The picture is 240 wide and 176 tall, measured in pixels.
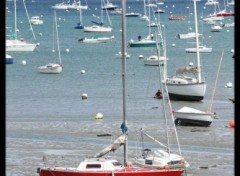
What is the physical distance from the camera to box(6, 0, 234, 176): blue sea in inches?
1137

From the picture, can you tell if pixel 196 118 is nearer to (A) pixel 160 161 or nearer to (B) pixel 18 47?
(A) pixel 160 161

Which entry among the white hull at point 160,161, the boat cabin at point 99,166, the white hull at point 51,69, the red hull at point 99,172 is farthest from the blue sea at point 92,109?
the boat cabin at point 99,166

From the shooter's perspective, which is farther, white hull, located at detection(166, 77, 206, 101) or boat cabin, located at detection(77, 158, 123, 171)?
white hull, located at detection(166, 77, 206, 101)

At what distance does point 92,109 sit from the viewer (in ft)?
146

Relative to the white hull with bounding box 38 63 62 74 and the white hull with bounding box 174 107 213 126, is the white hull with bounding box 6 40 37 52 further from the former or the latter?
the white hull with bounding box 174 107 213 126

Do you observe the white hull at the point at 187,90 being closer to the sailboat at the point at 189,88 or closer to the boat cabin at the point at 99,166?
the sailboat at the point at 189,88

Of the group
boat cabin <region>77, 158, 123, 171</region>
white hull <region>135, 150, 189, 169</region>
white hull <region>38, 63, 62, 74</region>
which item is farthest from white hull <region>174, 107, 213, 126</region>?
white hull <region>38, 63, 62, 74</region>

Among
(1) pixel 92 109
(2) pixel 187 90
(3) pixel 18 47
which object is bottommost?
(3) pixel 18 47

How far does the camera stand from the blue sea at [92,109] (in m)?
28.9

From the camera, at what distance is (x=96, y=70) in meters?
70.7

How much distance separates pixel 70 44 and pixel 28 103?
5491 centimetres

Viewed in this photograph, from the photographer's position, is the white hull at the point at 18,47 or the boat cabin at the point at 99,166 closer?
the boat cabin at the point at 99,166

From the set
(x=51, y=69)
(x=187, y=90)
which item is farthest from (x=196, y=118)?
(x=51, y=69)

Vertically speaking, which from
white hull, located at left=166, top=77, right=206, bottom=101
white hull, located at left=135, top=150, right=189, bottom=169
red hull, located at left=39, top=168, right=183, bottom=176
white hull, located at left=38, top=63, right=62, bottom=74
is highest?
red hull, located at left=39, top=168, right=183, bottom=176
